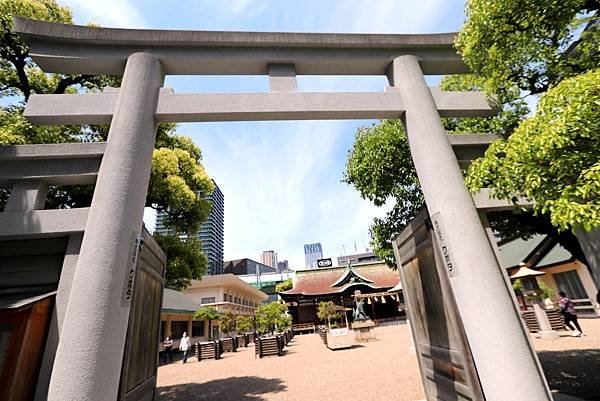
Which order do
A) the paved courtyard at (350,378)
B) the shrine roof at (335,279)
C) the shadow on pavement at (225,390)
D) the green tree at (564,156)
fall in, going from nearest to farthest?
the green tree at (564,156) < the paved courtyard at (350,378) < the shadow on pavement at (225,390) < the shrine roof at (335,279)

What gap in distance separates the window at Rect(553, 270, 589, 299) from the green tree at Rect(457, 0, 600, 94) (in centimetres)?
1966

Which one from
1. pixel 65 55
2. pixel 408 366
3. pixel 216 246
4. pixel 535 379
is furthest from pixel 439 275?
pixel 216 246

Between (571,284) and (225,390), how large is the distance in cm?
2106

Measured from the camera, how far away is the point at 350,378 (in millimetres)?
8773

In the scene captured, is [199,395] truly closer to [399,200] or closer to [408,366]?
[408,366]

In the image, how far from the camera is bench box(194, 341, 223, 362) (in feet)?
57.8

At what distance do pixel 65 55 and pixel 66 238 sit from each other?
2.69 meters

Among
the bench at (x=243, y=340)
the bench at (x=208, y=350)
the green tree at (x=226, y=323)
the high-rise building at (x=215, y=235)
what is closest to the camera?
the bench at (x=208, y=350)

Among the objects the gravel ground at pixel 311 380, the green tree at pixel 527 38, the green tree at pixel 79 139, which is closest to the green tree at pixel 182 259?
the green tree at pixel 79 139

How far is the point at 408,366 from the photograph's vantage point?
949 centimetres

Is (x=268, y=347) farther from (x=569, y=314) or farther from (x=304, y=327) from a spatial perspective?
(x=304, y=327)

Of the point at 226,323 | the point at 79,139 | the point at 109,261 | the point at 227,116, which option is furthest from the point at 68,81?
the point at 226,323

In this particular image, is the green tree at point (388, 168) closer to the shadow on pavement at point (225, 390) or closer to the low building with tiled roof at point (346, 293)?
the shadow on pavement at point (225, 390)

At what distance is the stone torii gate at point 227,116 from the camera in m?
2.93
